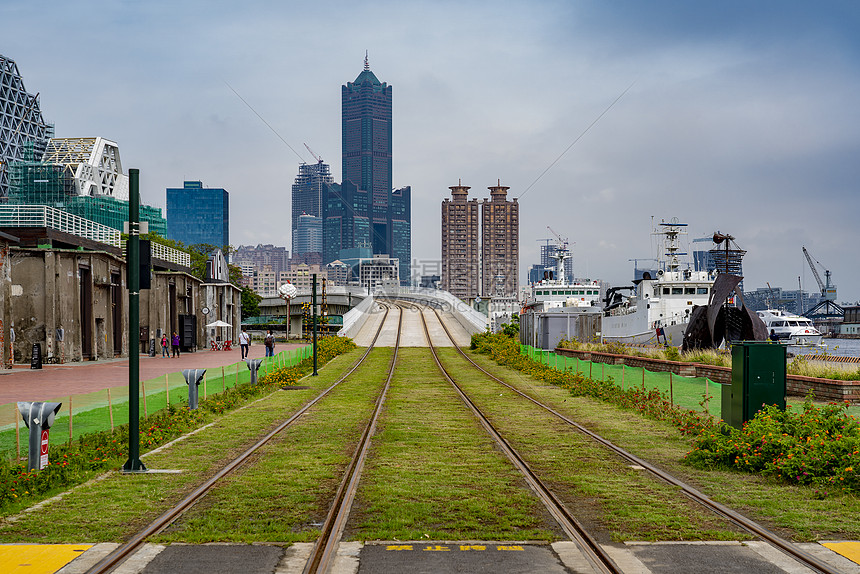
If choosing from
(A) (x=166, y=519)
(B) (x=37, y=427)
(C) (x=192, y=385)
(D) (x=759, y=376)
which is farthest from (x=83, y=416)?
(D) (x=759, y=376)

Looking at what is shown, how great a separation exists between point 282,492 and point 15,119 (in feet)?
478

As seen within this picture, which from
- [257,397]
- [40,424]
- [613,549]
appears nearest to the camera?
[613,549]

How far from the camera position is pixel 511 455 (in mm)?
13797

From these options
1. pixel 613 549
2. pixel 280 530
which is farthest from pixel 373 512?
pixel 613 549

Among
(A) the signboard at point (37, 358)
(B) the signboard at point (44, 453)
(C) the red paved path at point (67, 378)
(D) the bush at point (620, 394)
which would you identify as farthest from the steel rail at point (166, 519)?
(A) the signboard at point (37, 358)

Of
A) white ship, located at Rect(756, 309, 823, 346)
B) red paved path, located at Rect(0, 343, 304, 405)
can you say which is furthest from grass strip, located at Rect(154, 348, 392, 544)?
white ship, located at Rect(756, 309, 823, 346)

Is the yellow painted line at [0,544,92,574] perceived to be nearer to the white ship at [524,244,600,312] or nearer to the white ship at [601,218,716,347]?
the white ship at [601,218,716,347]

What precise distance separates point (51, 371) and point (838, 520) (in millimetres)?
34225

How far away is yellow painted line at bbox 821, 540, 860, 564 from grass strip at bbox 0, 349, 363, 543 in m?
7.29

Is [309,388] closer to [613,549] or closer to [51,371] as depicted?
[51,371]

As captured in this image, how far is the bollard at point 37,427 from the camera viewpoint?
1172 centimetres

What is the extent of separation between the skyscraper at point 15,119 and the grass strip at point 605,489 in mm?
130508

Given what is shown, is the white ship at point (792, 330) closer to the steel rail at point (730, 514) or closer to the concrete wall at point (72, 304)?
the concrete wall at point (72, 304)

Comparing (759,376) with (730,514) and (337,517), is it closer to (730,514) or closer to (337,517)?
(730,514)
